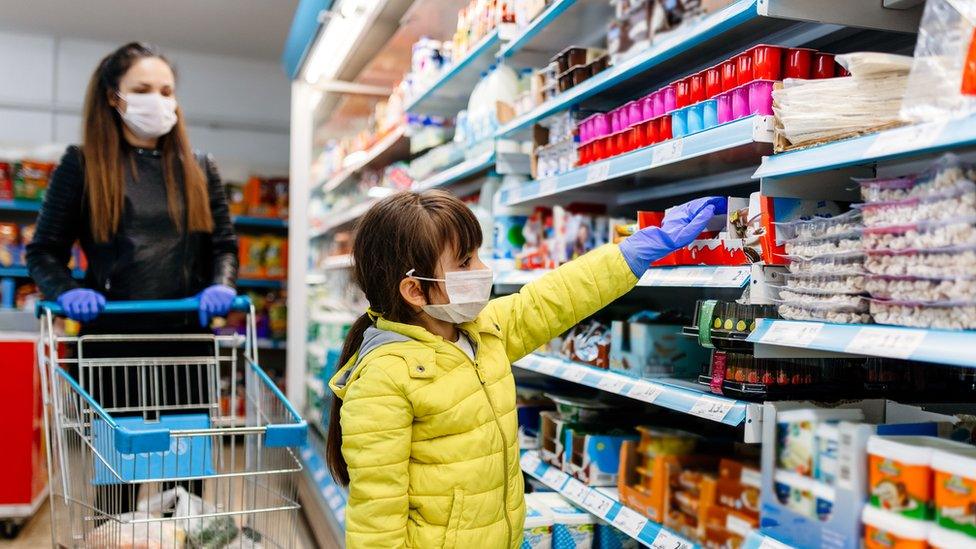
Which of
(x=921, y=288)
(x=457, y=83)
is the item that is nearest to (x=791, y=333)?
(x=921, y=288)

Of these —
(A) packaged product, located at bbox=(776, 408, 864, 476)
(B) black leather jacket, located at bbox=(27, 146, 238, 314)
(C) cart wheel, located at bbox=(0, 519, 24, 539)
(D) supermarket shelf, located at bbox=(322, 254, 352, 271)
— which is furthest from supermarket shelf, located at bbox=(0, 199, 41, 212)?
(A) packaged product, located at bbox=(776, 408, 864, 476)

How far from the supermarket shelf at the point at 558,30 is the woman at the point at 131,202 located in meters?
1.15

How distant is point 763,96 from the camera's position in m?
1.66

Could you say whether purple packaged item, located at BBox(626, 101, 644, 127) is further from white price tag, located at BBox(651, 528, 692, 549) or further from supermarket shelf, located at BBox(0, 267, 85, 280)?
supermarket shelf, located at BBox(0, 267, 85, 280)

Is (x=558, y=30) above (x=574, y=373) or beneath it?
above

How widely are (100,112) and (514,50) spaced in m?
1.36

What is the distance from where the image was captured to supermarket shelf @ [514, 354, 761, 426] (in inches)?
65.8

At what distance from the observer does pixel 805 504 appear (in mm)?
1338

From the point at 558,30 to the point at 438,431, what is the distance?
1.58 meters

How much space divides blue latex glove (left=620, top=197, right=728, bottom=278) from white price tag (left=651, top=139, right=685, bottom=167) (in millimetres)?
119

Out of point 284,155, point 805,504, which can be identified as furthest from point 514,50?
point 284,155

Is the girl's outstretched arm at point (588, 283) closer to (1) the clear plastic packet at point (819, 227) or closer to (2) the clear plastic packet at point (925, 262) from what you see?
(1) the clear plastic packet at point (819, 227)

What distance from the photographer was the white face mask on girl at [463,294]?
1755 mm

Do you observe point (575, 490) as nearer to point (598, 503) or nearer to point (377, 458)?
point (598, 503)
